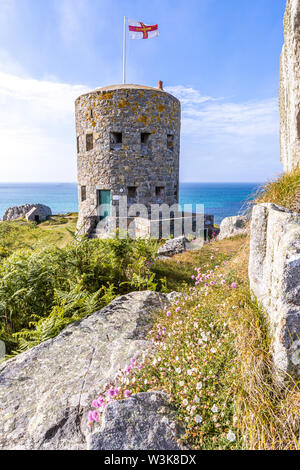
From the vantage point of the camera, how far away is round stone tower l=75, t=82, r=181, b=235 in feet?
58.0

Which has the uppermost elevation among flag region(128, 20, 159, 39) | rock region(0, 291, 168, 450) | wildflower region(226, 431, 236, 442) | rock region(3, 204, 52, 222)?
flag region(128, 20, 159, 39)

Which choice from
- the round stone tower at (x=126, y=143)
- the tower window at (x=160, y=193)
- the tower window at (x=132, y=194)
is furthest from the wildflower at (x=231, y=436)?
the tower window at (x=160, y=193)

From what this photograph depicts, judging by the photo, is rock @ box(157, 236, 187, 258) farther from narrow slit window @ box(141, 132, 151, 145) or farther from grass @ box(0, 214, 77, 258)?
narrow slit window @ box(141, 132, 151, 145)

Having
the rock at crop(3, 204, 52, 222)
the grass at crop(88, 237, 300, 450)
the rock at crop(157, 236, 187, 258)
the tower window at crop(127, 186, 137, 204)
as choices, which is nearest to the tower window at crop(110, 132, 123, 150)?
the tower window at crop(127, 186, 137, 204)

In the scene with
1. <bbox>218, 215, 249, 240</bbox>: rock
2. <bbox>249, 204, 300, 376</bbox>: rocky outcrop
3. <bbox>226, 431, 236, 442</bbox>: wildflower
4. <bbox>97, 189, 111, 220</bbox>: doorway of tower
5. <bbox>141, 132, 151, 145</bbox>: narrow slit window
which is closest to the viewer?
<bbox>226, 431, 236, 442</bbox>: wildflower

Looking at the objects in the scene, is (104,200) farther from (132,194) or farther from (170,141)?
(170,141)

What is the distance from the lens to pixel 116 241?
323 inches

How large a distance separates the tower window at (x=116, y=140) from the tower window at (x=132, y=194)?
2722 millimetres

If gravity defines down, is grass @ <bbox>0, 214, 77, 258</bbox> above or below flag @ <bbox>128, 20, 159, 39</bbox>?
below

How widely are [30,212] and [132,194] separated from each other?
15.2 meters

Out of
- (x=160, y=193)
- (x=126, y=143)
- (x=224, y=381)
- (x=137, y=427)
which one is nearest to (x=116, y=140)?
(x=126, y=143)

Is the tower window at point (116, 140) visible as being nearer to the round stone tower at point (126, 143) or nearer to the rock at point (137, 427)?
the round stone tower at point (126, 143)

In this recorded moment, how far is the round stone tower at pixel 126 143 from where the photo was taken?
1769 cm
